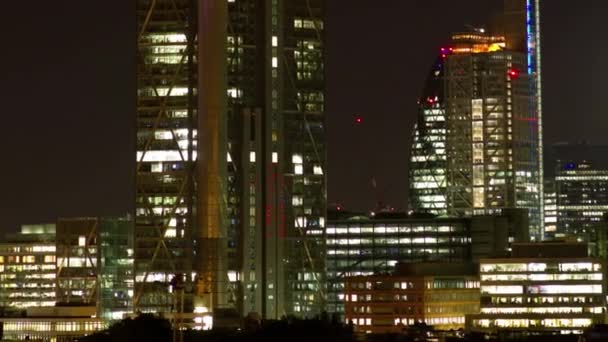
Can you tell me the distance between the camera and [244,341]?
196 metres

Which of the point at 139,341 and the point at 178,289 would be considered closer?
the point at 178,289

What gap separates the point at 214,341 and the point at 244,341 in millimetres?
4908

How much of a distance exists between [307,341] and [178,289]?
57.8 feet

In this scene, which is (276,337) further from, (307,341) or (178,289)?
(178,289)

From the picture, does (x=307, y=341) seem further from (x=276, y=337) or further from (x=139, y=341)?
(x=139, y=341)

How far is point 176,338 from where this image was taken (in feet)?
637

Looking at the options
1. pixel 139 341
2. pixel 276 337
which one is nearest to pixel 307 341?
pixel 276 337

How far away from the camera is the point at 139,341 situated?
19988 cm

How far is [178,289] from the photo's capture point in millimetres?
187875

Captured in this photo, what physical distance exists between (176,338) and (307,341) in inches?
544

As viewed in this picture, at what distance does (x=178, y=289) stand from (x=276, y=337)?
50.7ft

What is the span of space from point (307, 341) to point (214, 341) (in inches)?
371

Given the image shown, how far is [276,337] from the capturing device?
199000mm

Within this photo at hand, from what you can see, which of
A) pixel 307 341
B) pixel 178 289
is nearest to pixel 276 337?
pixel 307 341
